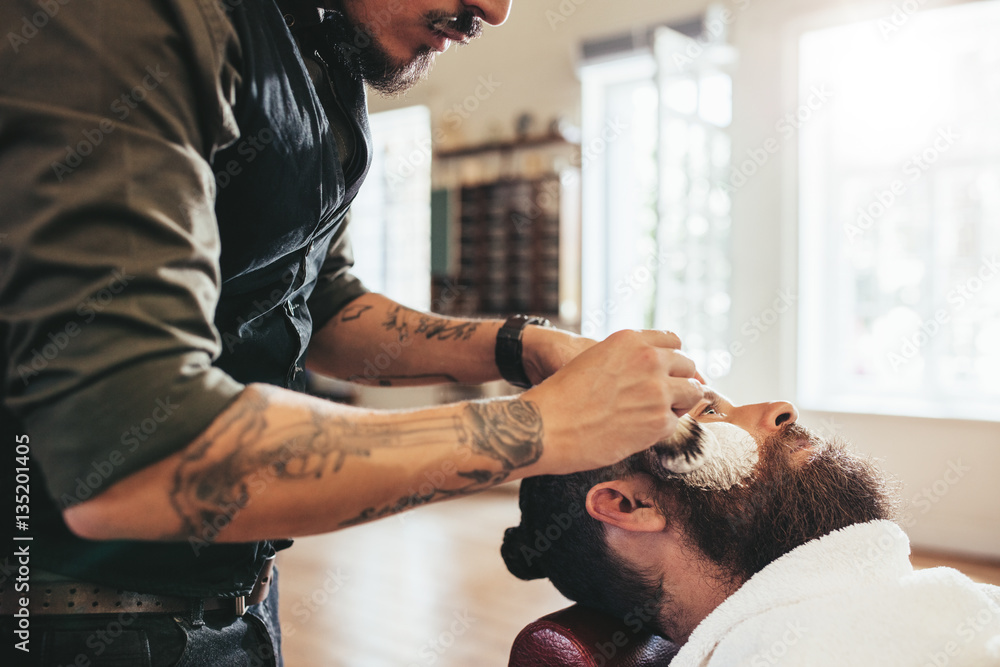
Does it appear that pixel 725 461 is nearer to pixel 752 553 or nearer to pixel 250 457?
pixel 752 553

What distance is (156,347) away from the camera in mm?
592

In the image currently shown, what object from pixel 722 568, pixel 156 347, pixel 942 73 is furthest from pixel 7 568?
pixel 942 73

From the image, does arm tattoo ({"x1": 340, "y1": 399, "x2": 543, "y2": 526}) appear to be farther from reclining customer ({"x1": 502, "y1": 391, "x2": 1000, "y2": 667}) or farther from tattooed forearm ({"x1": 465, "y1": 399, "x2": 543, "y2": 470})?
reclining customer ({"x1": 502, "y1": 391, "x2": 1000, "y2": 667})

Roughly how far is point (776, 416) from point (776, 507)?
0.58 ft

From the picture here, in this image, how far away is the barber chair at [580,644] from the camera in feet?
3.44

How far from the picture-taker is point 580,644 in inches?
41.5

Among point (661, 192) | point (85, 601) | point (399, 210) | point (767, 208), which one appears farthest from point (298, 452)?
point (399, 210)

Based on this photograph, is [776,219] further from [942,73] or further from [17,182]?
[17,182]

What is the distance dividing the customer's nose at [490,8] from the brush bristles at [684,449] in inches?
28.9

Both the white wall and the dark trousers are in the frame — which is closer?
the dark trousers

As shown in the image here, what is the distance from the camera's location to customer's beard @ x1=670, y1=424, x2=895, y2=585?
123 centimetres

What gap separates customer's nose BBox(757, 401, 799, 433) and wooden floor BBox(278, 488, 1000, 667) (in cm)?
194

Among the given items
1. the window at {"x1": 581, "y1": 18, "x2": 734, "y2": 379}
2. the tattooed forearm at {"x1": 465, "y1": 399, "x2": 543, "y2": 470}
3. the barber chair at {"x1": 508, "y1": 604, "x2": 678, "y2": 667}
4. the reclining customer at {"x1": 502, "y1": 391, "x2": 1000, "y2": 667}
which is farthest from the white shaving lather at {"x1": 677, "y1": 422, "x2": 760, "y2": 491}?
the window at {"x1": 581, "y1": 18, "x2": 734, "y2": 379}

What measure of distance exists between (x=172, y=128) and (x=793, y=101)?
15.1ft
